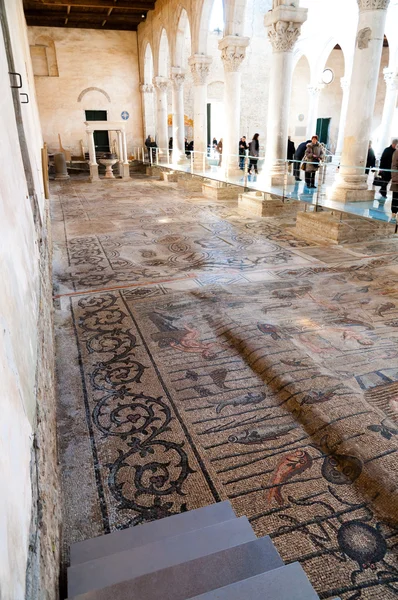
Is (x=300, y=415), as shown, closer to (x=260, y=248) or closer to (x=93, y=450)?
(x=93, y=450)

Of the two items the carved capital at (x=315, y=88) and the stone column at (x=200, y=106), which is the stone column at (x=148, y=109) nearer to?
the carved capital at (x=315, y=88)

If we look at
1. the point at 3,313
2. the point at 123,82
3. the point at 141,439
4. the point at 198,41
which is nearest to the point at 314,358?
the point at 141,439

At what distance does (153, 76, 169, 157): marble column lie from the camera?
1900 cm

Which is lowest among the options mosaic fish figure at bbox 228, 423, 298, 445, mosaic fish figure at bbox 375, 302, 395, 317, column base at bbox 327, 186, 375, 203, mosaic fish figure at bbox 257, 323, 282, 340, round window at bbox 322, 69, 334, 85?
mosaic fish figure at bbox 228, 423, 298, 445

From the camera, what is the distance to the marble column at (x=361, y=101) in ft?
21.8

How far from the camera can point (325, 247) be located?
21.5ft

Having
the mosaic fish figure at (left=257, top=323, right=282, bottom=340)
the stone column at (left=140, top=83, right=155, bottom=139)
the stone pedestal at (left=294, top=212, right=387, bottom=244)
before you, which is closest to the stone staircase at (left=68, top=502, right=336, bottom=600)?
the mosaic fish figure at (left=257, top=323, right=282, bottom=340)

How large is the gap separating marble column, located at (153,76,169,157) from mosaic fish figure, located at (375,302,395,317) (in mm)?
16318

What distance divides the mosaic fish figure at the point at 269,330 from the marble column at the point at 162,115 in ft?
54.3

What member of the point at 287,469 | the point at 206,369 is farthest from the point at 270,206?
the point at 287,469

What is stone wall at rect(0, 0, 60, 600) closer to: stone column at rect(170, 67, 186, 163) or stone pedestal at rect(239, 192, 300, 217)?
stone pedestal at rect(239, 192, 300, 217)

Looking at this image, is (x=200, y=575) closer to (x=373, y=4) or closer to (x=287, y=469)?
(x=287, y=469)

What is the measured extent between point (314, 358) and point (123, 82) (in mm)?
22909

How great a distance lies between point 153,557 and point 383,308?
11.7ft
